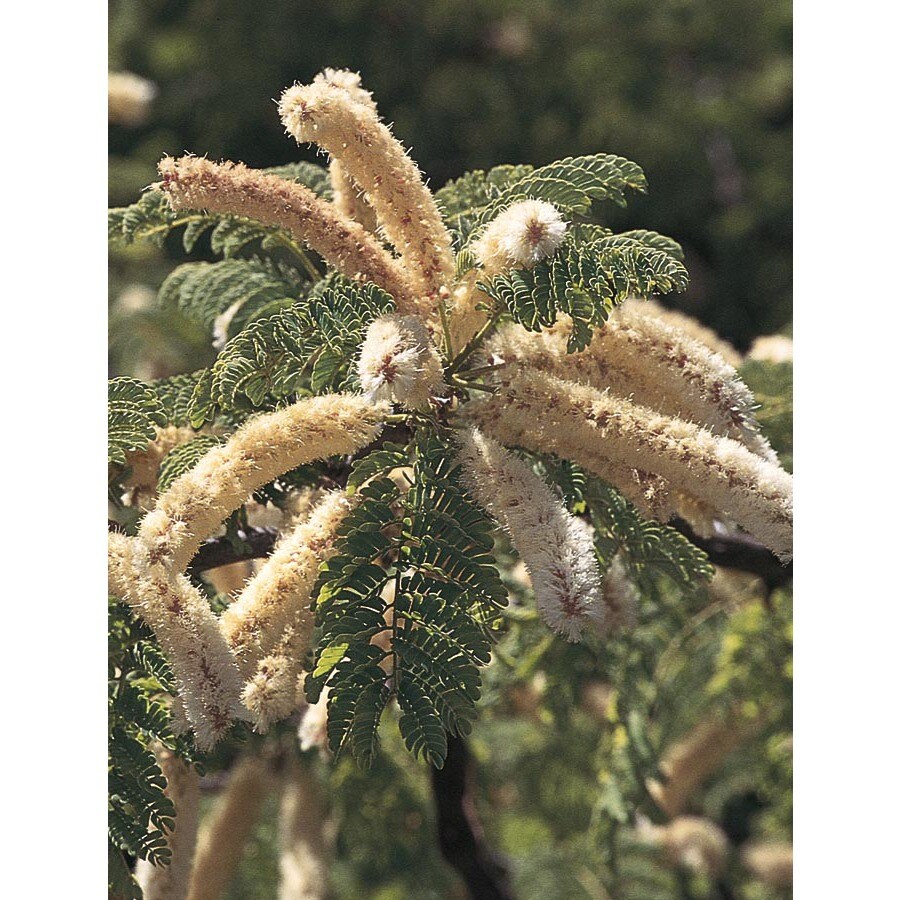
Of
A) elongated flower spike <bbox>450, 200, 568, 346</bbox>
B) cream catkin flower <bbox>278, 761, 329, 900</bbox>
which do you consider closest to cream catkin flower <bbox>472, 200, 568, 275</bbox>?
elongated flower spike <bbox>450, 200, 568, 346</bbox>

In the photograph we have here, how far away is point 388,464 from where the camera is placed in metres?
0.80

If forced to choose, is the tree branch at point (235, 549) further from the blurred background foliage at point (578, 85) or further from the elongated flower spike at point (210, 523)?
the blurred background foliage at point (578, 85)

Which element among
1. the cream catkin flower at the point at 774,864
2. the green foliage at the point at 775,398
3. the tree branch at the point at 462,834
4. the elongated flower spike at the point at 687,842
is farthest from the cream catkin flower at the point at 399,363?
the cream catkin flower at the point at 774,864

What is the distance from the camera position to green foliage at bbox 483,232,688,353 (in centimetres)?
76

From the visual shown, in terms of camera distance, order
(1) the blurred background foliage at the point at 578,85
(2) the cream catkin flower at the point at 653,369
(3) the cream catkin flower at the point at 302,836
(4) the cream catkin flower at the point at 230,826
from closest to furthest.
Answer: (2) the cream catkin flower at the point at 653,369 < (4) the cream catkin flower at the point at 230,826 < (3) the cream catkin flower at the point at 302,836 < (1) the blurred background foliage at the point at 578,85

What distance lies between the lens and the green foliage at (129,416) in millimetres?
856

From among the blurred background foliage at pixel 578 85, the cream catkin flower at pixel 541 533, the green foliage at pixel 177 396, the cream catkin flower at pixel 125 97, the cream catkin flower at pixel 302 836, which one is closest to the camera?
the cream catkin flower at pixel 541 533

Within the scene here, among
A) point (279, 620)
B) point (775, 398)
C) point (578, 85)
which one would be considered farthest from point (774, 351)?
point (578, 85)

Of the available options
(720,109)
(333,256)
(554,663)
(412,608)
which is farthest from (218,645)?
(720,109)

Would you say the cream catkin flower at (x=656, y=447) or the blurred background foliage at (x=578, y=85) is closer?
the cream catkin flower at (x=656, y=447)

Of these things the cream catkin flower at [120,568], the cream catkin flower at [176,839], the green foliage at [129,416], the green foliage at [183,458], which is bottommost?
the cream catkin flower at [176,839]

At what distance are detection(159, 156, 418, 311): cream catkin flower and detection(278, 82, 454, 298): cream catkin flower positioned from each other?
0.05ft

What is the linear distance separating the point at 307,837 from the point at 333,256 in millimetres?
811

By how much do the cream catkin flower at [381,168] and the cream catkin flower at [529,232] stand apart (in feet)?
0.20
